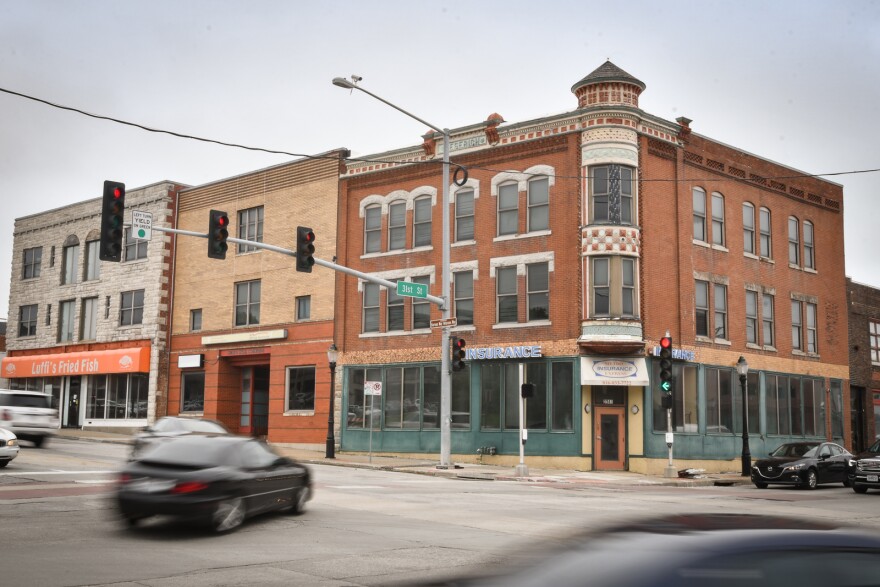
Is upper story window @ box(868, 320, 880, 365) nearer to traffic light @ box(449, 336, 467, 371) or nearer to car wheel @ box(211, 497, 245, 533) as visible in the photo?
traffic light @ box(449, 336, 467, 371)

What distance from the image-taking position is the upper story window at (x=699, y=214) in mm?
34906

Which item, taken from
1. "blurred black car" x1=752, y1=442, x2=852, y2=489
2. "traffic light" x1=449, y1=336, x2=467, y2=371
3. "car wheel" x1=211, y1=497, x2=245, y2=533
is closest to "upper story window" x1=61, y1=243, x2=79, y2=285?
"traffic light" x1=449, y1=336, x2=467, y2=371

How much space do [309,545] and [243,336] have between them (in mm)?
30476

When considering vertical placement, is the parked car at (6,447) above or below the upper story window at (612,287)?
below

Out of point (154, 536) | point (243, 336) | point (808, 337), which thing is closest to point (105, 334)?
point (243, 336)

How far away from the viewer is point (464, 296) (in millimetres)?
35125

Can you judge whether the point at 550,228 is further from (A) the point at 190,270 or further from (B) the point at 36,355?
(B) the point at 36,355

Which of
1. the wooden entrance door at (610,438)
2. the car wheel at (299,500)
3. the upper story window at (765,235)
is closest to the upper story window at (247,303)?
the wooden entrance door at (610,438)

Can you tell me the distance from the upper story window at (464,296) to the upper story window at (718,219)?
947cm

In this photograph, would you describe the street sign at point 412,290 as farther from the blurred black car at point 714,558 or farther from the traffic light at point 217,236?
the blurred black car at point 714,558

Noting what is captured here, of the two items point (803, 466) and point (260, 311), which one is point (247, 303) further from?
point (803, 466)

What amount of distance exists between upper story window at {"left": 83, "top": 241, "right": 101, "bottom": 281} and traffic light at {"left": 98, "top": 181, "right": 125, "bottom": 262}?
102ft

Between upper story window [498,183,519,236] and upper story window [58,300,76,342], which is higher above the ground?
upper story window [498,183,519,236]

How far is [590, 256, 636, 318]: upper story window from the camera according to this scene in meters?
31.3
